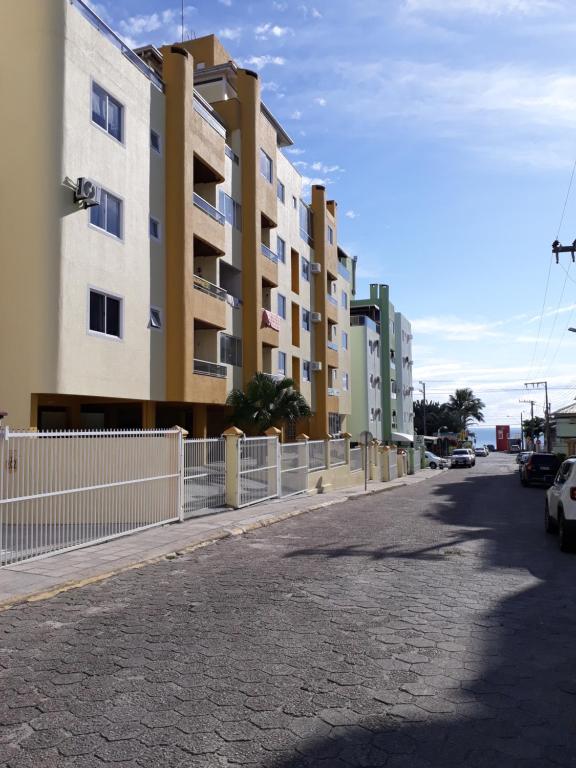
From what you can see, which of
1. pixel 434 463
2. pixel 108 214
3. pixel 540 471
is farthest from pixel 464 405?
pixel 108 214

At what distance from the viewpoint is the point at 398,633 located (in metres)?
6.10

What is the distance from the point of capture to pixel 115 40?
20062 millimetres

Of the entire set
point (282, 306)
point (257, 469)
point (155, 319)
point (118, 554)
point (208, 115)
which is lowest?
point (118, 554)

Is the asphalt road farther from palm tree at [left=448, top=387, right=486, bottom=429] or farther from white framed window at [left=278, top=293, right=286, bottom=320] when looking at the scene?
palm tree at [left=448, top=387, right=486, bottom=429]

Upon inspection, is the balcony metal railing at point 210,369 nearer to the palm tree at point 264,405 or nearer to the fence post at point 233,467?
the palm tree at point 264,405

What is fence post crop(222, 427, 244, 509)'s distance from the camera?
668 inches

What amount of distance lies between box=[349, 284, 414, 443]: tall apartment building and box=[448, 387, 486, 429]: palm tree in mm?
32955

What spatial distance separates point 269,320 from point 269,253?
3.60 metres

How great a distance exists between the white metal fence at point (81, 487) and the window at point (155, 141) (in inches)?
485

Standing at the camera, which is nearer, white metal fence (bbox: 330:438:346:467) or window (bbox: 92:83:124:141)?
window (bbox: 92:83:124:141)

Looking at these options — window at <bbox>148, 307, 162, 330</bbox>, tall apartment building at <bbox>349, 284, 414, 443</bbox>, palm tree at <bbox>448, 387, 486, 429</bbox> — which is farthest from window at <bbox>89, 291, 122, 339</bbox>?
palm tree at <bbox>448, 387, 486, 429</bbox>

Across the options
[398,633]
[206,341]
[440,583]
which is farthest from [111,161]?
[398,633]

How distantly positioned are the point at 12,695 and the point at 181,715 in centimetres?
138

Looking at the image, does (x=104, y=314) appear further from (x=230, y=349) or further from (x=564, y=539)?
(x=564, y=539)
